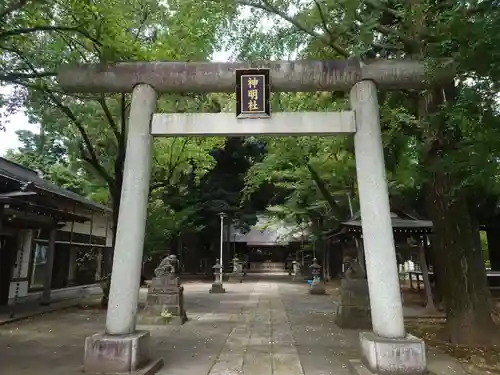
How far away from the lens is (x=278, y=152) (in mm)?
17609

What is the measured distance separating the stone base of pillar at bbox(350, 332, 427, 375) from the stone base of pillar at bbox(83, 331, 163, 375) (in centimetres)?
320

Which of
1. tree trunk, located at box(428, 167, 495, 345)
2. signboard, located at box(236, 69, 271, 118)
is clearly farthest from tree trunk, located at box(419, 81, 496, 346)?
signboard, located at box(236, 69, 271, 118)

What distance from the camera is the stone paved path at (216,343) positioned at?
636cm

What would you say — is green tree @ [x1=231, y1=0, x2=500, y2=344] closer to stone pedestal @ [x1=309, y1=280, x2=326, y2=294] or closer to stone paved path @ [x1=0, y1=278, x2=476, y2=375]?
stone paved path @ [x1=0, y1=278, x2=476, y2=375]

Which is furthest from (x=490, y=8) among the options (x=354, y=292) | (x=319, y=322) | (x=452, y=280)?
(x=319, y=322)

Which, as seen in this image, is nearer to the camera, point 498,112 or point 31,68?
point 498,112

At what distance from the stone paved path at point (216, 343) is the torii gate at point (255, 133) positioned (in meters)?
0.87

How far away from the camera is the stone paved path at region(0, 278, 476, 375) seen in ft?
20.9

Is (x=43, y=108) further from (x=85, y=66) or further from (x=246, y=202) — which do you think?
(x=246, y=202)

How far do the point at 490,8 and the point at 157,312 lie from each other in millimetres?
Answer: 9939

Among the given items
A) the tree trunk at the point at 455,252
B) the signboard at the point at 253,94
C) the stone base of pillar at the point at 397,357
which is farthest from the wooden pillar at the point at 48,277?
the tree trunk at the point at 455,252

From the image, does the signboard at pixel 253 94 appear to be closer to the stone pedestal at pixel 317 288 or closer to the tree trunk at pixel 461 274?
the tree trunk at pixel 461 274

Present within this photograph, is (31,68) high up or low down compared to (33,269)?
up

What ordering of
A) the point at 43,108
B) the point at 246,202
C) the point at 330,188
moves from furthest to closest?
1. the point at 246,202
2. the point at 330,188
3. the point at 43,108
